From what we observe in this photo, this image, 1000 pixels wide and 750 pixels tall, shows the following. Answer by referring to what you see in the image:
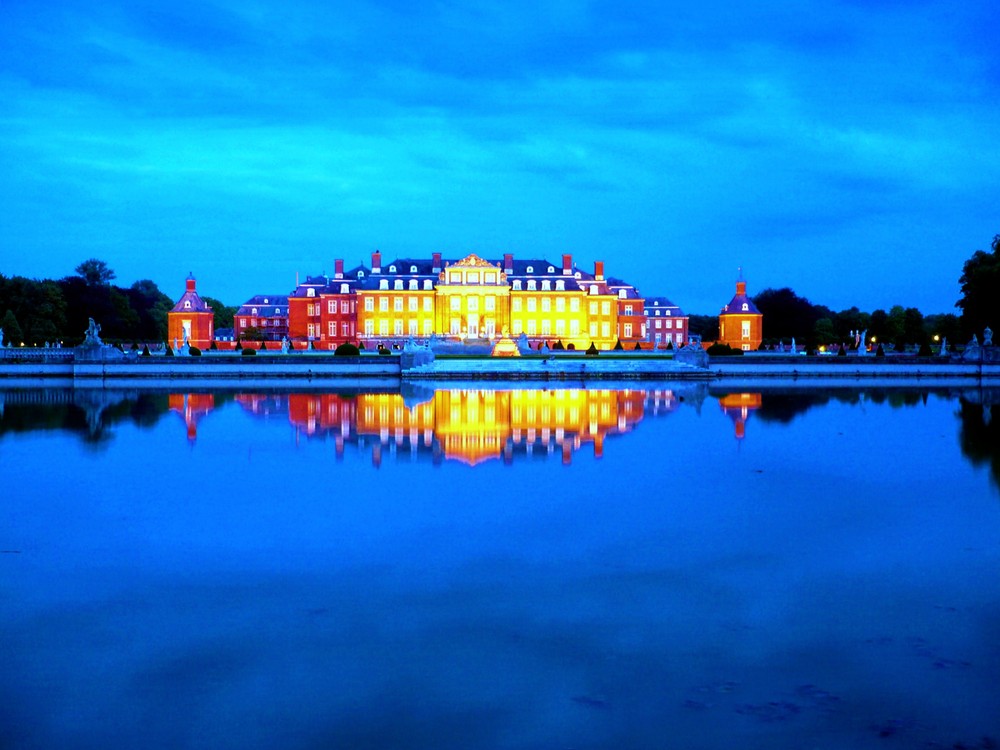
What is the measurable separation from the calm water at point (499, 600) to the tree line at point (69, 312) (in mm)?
44979

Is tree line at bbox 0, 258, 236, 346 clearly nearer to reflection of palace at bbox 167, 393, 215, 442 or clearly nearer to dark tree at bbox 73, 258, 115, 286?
dark tree at bbox 73, 258, 115, 286

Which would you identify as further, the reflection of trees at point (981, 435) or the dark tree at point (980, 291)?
the dark tree at point (980, 291)

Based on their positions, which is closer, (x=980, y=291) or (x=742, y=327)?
(x=980, y=291)

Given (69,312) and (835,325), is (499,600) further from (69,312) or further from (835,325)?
(835,325)

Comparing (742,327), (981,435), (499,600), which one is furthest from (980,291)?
(499,600)

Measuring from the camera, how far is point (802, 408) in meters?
19.8

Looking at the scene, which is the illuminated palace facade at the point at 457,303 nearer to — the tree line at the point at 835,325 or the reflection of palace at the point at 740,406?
the tree line at the point at 835,325

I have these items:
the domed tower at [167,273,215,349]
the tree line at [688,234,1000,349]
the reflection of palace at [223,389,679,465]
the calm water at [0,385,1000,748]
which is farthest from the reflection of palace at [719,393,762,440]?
the domed tower at [167,273,215,349]

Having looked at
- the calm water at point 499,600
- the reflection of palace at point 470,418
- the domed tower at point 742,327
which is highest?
the domed tower at point 742,327

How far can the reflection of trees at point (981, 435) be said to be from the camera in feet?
36.7

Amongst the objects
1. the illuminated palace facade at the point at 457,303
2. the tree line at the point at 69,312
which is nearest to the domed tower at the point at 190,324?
the tree line at the point at 69,312

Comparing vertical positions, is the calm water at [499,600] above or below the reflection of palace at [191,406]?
below

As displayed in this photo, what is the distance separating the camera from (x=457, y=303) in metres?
63.1

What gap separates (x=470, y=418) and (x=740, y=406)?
6944 millimetres
